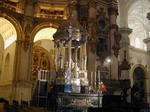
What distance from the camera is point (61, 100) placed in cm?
1438

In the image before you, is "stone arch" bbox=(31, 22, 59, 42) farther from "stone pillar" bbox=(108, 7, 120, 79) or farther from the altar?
the altar

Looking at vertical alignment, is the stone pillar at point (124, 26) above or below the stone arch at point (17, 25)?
above

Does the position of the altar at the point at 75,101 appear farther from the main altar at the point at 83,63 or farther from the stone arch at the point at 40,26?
the stone arch at the point at 40,26

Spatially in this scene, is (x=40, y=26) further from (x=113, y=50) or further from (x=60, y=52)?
(x=113, y=50)

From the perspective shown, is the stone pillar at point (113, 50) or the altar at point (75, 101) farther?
the stone pillar at point (113, 50)

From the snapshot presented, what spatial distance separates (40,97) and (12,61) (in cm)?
455

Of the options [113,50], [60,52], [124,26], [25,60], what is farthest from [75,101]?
[124,26]

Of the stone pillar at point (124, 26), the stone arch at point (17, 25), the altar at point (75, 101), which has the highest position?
the stone pillar at point (124, 26)

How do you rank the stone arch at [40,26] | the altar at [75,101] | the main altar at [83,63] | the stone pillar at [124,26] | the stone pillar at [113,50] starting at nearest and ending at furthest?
the altar at [75,101] < the main altar at [83,63] < the stone arch at [40,26] < the stone pillar at [113,50] < the stone pillar at [124,26]

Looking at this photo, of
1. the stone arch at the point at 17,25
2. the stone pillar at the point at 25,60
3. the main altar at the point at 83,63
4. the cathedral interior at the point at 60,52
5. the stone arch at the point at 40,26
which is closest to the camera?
the main altar at the point at 83,63

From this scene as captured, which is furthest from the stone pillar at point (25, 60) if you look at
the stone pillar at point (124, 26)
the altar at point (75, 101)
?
the stone pillar at point (124, 26)

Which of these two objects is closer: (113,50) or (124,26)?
(113,50)

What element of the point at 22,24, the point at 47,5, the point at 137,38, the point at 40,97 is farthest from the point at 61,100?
the point at 137,38

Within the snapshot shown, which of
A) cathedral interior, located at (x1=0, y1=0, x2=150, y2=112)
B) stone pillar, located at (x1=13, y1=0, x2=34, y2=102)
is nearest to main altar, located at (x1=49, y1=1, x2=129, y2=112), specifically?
cathedral interior, located at (x1=0, y1=0, x2=150, y2=112)
